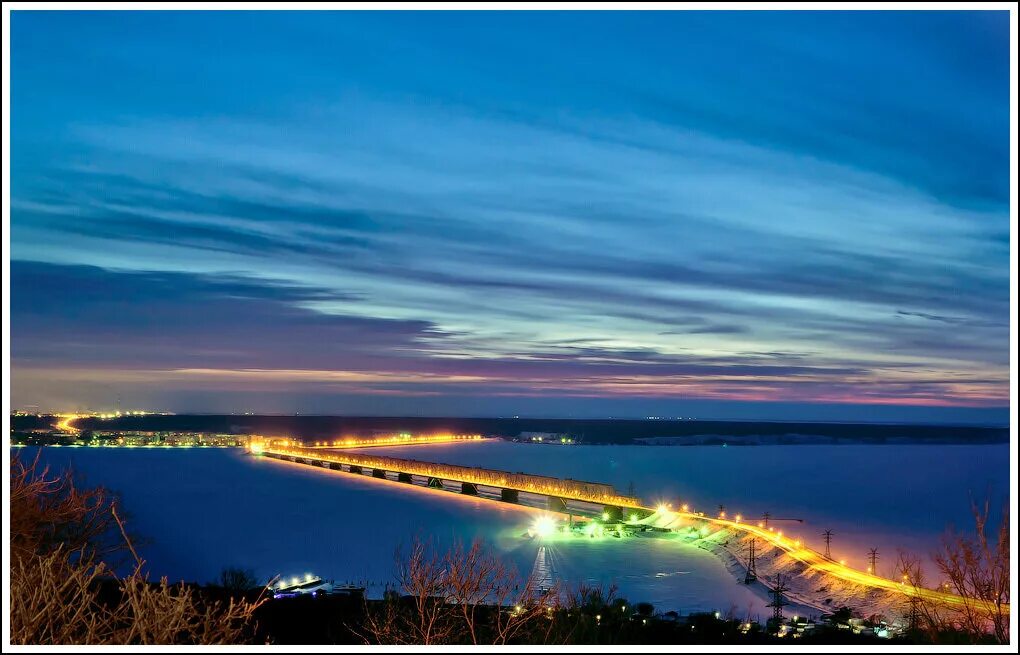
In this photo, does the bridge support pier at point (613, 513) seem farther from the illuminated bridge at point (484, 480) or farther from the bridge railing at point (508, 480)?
the bridge railing at point (508, 480)

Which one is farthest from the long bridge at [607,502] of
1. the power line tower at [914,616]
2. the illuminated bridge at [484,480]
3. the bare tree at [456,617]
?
the bare tree at [456,617]

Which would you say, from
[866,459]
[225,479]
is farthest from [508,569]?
[866,459]

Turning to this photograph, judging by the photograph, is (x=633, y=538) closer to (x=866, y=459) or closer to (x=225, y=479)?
(x=225, y=479)

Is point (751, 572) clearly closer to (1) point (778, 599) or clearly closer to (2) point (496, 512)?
(1) point (778, 599)

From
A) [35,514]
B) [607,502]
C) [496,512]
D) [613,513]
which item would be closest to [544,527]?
[613,513]

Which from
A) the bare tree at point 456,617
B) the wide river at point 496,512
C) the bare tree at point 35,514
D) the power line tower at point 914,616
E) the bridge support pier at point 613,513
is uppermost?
the bare tree at point 35,514
